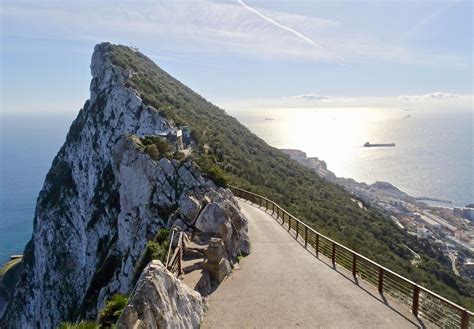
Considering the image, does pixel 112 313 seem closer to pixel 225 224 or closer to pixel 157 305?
pixel 157 305

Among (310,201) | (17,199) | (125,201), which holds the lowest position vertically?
(17,199)

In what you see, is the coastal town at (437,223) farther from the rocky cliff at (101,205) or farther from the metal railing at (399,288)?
the rocky cliff at (101,205)

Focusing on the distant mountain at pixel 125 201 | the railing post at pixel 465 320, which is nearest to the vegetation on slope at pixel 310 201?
the distant mountain at pixel 125 201

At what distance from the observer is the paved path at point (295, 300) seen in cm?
926

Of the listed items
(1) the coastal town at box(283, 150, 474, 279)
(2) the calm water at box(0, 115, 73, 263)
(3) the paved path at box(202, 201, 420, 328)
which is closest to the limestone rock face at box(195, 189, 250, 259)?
(3) the paved path at box(202, 201, 420, 328)

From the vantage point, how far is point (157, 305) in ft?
22.2

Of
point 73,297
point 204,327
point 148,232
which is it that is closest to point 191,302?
point 204,327

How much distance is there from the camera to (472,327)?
325 inches

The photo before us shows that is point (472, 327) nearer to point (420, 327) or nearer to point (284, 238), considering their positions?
point (420, 327)

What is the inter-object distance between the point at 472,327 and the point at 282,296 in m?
4.62

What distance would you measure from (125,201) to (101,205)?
23.0 feet

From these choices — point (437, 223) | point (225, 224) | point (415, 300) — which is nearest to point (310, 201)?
point (225, 224)

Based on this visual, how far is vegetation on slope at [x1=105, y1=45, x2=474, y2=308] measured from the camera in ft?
87.3

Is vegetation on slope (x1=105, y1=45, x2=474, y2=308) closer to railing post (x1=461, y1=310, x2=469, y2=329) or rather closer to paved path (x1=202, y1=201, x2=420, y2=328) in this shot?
paved path (x1=202, y1=201, x2=420, y2=328)
